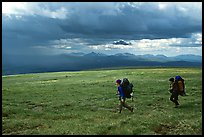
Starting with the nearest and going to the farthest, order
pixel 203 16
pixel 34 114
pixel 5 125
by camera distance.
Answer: pixel 203 16
pixel 5 125
pixel 34 114

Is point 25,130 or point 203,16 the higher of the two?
point 203,16

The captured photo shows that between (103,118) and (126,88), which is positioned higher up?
(126,88)

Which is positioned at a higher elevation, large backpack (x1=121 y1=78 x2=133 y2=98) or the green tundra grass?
large backpack (x1=121 y1=78 x2=133 y2=98)

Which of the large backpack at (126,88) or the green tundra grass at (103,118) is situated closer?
the green tundra grass at (103,118)

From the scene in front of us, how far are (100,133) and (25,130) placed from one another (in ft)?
20.0

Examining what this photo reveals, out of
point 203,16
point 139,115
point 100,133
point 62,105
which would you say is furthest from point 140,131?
point 62,105

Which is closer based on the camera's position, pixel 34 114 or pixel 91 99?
pixel 34 114

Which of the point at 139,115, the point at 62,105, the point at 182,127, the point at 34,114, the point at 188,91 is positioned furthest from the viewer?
the point at 188,91

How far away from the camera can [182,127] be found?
69.7 feet

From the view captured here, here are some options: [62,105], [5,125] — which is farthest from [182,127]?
[62,105]

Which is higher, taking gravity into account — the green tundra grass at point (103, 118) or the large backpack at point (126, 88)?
the large backpack at point (126, 88)

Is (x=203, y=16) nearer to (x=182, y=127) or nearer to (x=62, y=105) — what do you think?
(x=182, y=127)

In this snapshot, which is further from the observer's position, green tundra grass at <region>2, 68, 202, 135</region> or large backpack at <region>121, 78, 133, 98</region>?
large backpack at <region>121, 78, 133, 98</region>

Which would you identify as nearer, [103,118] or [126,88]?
[103,118]
